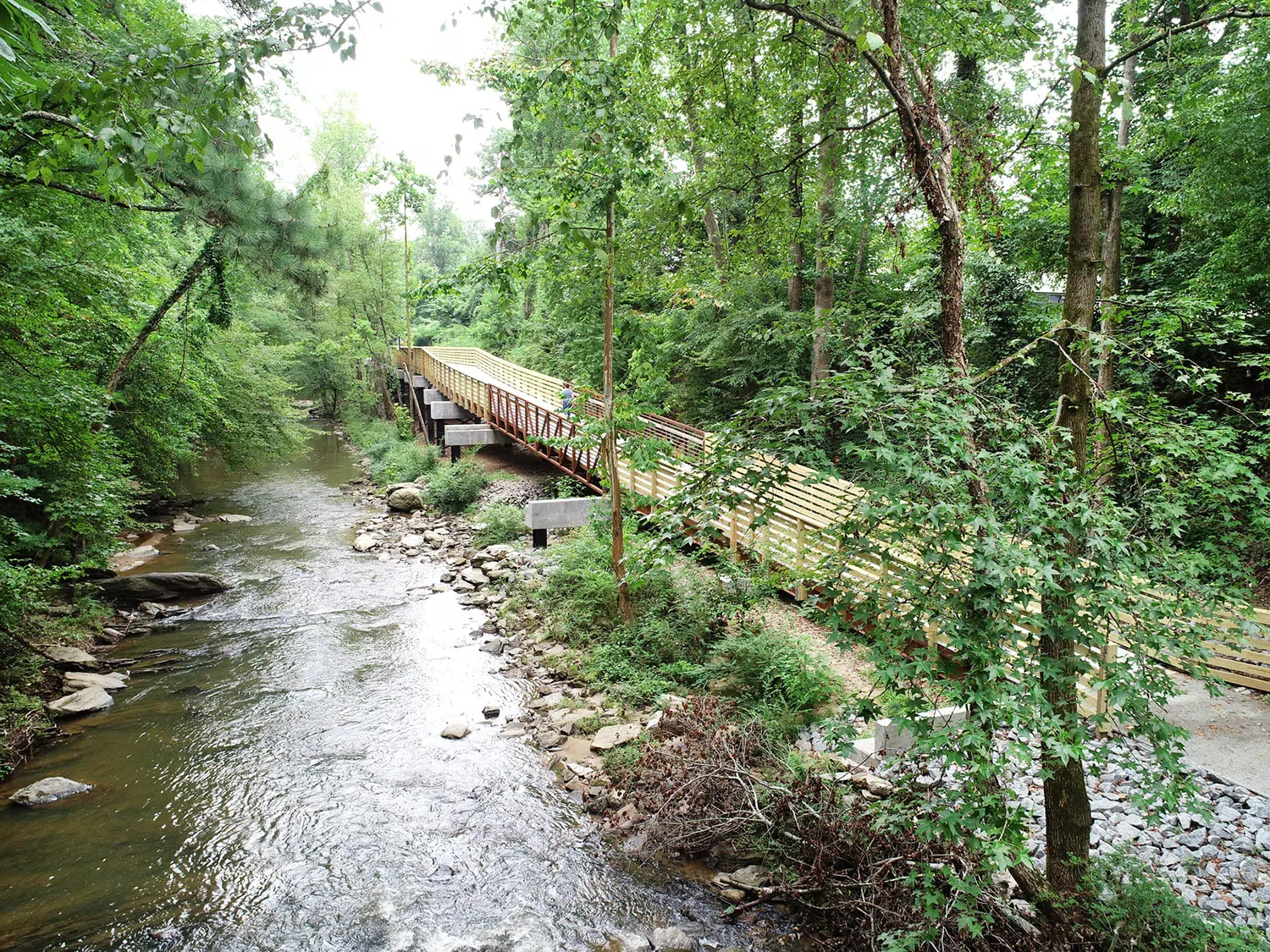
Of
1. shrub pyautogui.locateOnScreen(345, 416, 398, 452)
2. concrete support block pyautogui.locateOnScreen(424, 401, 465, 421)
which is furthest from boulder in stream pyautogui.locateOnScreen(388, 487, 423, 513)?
shrub pyautogui.locateOnScreen(345, 416, 398, 452)

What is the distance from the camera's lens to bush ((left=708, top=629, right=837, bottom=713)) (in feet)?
19.1

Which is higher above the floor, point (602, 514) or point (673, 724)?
point (602, 514)

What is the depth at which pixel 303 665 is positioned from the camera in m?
7.82

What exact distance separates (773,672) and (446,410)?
56.9ft

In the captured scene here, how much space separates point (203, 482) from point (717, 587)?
17.0 meters

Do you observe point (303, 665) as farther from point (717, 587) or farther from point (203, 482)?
point (203, 482)

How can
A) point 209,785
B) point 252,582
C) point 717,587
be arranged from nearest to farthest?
point 209,785 → point 717,587 → point 252,582

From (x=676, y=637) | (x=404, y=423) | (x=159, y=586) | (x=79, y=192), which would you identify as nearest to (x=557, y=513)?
(x=676, y=637)

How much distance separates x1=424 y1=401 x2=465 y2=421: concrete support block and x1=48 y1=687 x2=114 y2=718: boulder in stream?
1480 centimetres

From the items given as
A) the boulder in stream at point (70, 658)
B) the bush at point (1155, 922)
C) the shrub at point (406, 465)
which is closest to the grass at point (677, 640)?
the bush at point (1155, 922)

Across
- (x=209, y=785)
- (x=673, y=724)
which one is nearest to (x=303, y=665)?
(x=209, y=785)

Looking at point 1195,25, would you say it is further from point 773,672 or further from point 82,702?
point 82,702

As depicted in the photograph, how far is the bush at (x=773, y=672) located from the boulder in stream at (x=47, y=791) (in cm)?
553

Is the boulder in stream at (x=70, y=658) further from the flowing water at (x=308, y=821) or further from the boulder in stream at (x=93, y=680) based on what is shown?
the flowing water at (x=308, y=821)
